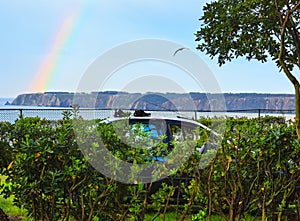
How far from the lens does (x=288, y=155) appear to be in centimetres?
335

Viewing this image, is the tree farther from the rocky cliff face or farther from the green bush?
the green bush

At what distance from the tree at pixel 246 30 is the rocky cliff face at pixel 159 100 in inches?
36.6

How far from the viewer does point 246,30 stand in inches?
243

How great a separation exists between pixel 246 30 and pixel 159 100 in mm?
1790

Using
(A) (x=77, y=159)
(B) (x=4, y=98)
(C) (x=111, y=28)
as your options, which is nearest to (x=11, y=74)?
(B) (x=4, y=98)

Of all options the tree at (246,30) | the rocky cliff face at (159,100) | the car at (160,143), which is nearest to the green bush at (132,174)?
the car at (160,143)

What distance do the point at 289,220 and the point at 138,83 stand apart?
217 cm

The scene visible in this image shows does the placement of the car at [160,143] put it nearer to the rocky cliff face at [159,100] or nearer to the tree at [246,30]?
the rocky cliff face at [159,100]

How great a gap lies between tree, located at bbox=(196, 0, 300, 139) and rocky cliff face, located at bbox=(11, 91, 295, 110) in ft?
3.05

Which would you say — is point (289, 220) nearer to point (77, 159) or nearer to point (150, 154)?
point (150, 154)

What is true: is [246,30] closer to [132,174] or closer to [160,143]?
[160,143]

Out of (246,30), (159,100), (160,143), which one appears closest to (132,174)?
(160,143)

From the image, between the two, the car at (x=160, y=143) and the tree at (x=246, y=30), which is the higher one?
the tree at (x=246, y=30)

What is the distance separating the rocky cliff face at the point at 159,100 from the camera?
443cm
